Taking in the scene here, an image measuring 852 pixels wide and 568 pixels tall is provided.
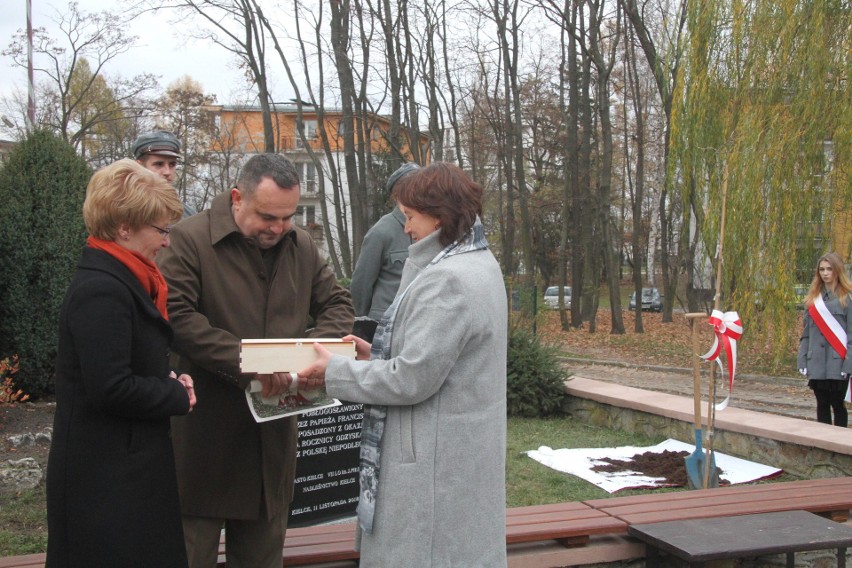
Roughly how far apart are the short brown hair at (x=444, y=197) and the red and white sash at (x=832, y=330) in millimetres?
6749

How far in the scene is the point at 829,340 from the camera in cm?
831

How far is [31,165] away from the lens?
9.22 meters

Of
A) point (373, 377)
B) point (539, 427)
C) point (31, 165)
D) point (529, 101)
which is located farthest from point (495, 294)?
point (529, 101)

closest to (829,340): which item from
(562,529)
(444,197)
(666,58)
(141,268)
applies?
(562,529)

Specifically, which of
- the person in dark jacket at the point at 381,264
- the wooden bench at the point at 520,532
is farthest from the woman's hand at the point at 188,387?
the person in dark jacket at the point at 381,264

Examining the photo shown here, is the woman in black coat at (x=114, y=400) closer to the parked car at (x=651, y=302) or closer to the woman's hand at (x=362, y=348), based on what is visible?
the woman's hand at (x=362, y=348)

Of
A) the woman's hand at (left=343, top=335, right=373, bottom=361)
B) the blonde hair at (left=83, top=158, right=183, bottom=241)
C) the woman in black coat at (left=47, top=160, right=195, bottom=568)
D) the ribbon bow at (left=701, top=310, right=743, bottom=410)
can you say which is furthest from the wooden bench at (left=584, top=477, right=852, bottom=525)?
the blonde hair at (left=83, top=158, right=183, bottom=241)

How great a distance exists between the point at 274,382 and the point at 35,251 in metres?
6.97

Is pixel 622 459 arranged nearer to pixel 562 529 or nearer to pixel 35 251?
pixel 562 529

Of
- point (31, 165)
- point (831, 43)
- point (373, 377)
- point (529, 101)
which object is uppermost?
point (529, 101)

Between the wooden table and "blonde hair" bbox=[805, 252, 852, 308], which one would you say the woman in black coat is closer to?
the wooden table

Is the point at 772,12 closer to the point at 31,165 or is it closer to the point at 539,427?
the point at 539,427

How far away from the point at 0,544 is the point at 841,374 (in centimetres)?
733

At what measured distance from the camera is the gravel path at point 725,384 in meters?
11.9
